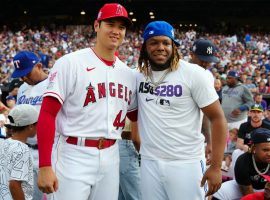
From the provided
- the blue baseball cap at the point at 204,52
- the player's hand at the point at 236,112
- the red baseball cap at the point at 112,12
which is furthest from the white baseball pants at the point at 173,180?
the player's hand at the point at 236,112

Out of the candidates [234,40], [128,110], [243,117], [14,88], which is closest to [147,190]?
[128,110]

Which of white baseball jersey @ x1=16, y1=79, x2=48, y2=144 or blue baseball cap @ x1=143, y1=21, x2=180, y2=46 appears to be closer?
blue baseball cap @ x1=143, y1=21, x2=180, y2=46

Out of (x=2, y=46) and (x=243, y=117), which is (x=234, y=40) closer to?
(x=2, y=46)

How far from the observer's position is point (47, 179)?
2502 millimetres

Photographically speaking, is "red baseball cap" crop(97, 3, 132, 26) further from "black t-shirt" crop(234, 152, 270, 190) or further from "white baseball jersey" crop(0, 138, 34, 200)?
"black t-shirt" crop(234, 152, 270, 190)

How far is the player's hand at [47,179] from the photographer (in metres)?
2.50

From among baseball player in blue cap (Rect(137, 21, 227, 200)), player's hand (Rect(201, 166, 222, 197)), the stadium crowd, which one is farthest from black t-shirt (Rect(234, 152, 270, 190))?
the stadium crowd

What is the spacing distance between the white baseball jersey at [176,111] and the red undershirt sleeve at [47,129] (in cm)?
63

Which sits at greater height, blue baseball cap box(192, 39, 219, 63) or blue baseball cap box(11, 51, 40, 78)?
blue baseball cap box(192, 39, 219, 63)

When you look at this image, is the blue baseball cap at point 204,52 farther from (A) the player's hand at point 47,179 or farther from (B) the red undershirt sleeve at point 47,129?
(A) the player's hand at point 47,179

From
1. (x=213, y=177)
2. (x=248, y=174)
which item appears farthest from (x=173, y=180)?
(x=248, y=174)

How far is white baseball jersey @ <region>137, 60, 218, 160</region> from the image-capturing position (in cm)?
285

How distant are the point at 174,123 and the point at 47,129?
0.81 m

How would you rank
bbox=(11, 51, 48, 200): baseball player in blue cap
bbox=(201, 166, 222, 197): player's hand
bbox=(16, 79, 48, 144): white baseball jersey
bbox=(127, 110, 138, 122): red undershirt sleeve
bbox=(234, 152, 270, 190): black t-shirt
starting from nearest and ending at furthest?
bbox=(201, 166, 222, 197): player's hand < bbox=(127, 110, 138, 122): red undershirt sleeve < bbox=(16, 79, 48, 144): white baseball jersey < bbox=(11, 51, 48, 200): baseball player in blue cap < bbox=(234, 152, 270, 190): black t-shirt
